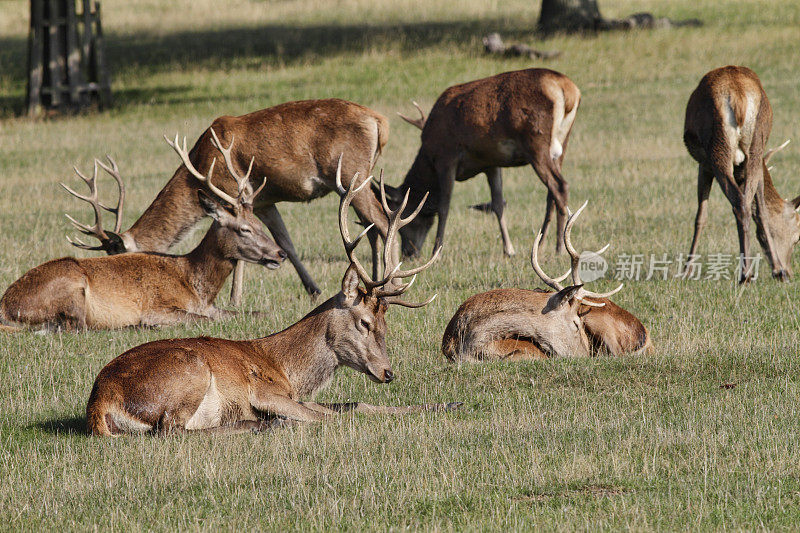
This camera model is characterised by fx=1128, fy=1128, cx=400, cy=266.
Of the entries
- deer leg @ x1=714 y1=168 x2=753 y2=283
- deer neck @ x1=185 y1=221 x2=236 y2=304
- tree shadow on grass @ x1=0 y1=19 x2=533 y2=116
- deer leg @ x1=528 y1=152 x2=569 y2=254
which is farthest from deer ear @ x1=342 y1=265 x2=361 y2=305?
tree shadow on grass @ x1=0 y1=19 x2=533 y2=116

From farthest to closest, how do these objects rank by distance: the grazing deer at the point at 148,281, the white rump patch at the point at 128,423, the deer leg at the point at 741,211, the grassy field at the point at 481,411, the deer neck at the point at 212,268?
the deer leg at the point at 741,211
the deer neck at the point at 212,268
the grazing deer at the point at 148,281
the white rump patch at the point at 128,423
the grassy field at the point at 481,411

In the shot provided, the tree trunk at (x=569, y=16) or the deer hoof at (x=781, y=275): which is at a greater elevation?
the tree trunk at (x=569, y=16)

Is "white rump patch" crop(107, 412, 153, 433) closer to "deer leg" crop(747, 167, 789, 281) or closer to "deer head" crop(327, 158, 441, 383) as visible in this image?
"deer head" crop(327, 158, 441, 383)

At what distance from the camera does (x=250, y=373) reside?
6.28 metres

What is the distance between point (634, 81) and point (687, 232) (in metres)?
13.3

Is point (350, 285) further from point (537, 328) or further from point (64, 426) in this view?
point (64, 426)

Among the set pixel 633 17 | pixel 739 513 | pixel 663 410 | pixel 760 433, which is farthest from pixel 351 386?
pixel 633 17

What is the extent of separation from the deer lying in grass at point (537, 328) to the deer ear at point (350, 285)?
1117 millimetres

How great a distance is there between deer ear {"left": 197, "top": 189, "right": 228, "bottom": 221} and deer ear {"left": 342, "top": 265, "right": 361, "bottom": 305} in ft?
9.58

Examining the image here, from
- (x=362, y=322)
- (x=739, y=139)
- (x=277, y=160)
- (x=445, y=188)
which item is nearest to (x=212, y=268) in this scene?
(x=277, y=160)

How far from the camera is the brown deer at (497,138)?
1148 centimetres

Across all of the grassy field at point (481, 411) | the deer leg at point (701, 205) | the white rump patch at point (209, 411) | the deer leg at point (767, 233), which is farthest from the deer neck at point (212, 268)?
the deer leg at point (767, 233)

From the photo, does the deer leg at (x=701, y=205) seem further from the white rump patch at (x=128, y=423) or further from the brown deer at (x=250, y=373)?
the white rump patch at (x=128, y=423)

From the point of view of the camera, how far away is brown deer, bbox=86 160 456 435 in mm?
5828
